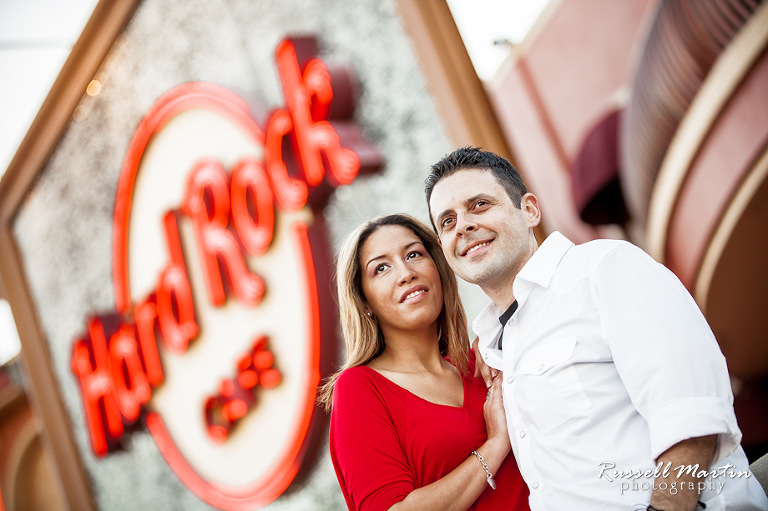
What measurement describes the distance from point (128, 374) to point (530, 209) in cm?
341

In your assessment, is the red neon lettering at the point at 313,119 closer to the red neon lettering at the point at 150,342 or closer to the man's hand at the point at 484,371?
the man's hand at the point at 484,371

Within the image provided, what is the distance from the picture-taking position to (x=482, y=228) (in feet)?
4.33

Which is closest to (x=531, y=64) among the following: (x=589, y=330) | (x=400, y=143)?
(x=400, y=143)

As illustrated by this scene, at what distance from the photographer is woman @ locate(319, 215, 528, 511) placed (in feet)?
4.35

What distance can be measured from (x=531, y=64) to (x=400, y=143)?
5.75 meters

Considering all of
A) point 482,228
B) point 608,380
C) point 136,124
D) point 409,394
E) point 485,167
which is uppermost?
point 136,124

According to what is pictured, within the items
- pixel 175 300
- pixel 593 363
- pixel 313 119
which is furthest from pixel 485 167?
pixel 175 300

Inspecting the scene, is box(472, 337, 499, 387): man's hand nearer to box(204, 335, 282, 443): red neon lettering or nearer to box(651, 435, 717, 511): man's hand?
box(651, 435, 717, 511): man's hand

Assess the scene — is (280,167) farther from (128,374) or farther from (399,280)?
(128,374)

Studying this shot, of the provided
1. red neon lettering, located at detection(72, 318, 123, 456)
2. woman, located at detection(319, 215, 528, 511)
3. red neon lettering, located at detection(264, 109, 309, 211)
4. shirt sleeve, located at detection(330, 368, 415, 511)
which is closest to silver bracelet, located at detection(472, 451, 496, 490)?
woman, located at detection(319, 215, 528, 511)

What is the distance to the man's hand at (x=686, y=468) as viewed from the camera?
3.25ft

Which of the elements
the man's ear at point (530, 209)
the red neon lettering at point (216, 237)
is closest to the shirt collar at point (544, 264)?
the man's ear at point (530, 209)

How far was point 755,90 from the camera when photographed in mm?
3355

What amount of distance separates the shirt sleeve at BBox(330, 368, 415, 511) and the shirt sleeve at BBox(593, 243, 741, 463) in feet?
1.58
